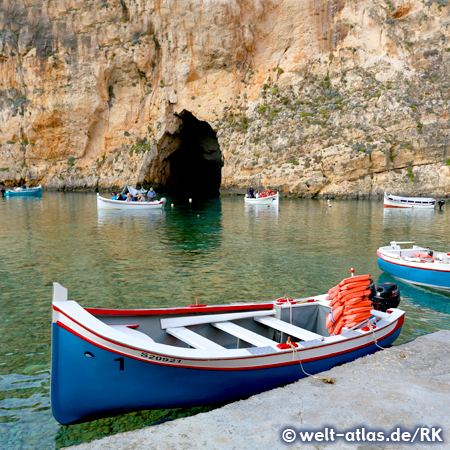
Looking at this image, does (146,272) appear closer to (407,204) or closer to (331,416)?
(331,416)

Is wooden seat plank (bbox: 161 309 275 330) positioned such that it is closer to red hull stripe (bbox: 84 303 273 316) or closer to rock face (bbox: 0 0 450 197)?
red hull stripe (bbox: 84 303 273 316)

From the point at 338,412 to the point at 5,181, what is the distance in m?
72.8

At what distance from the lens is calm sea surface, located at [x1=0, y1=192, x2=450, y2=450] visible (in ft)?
18.3

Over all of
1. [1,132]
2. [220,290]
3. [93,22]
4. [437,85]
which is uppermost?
[93,22]

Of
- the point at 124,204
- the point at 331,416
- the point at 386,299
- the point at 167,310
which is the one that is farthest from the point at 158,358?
the point at 124,204

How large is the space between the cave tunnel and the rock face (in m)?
1.08

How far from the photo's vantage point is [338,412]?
461 cm

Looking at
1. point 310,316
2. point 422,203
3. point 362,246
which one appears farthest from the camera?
point 422,203

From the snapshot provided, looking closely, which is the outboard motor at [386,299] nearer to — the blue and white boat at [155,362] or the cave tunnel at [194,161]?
the blue and white boat at [155,362]

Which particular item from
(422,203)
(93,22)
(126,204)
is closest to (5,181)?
(93,22)

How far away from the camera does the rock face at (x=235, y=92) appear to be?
52.4 metres

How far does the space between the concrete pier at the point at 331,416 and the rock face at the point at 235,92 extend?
48848mm

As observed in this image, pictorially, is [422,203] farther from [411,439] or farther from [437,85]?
[411,439]

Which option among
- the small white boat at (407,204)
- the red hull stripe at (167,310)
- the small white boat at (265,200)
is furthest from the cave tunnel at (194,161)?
the red hull stripe at (167,310)
